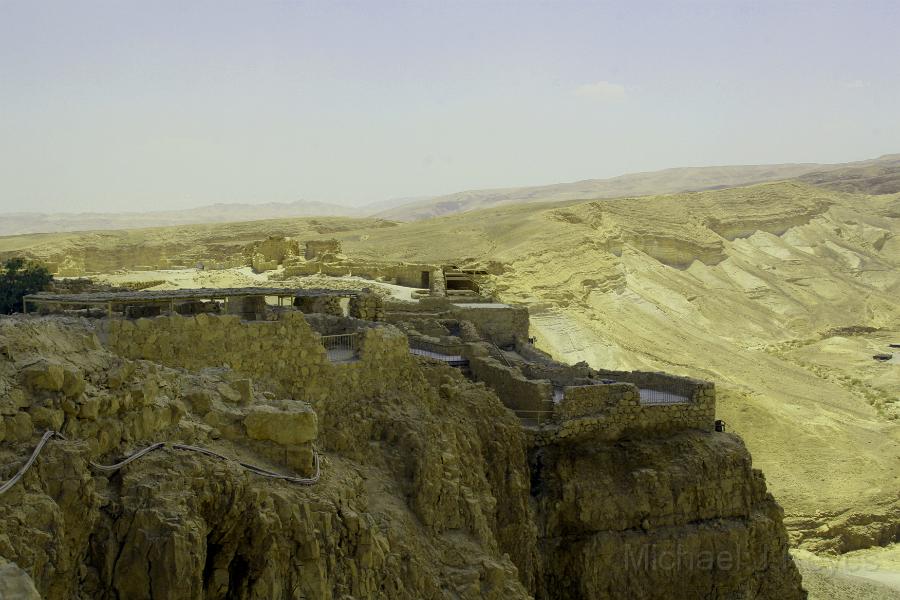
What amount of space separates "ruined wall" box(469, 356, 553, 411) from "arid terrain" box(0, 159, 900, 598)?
23.0 ft

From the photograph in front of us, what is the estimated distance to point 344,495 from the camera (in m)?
7.39

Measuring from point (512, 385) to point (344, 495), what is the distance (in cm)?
543

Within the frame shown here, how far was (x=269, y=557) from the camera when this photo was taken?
6.07 m

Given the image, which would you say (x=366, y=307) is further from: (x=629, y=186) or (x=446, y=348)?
(x=629, y=186)

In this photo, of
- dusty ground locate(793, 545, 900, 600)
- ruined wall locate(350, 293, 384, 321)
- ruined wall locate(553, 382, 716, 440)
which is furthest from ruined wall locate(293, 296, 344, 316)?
dusty ground locate(793, 545, 900, 600)

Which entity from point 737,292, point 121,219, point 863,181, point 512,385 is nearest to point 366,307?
point 512,385

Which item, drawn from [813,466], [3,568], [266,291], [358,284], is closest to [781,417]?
[813,466]

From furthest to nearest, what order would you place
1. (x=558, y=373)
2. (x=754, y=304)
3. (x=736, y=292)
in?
1. (x=736, y=292)
2. (x=754, y=304)
3. (x=558, y=373)

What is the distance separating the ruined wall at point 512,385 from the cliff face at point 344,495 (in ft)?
2.17

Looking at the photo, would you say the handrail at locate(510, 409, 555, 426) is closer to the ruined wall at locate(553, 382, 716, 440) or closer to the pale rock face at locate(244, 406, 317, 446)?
the ruined wall at locate(553, 382, 716, 440)

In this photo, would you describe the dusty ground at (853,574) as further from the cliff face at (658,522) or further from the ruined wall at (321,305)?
the ruined wall at (321,305)

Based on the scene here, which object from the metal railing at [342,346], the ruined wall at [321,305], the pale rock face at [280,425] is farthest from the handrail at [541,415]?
the pale rock face at [280,425]

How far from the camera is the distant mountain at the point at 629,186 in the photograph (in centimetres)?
14375

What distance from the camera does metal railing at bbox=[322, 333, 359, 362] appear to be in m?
10.3
